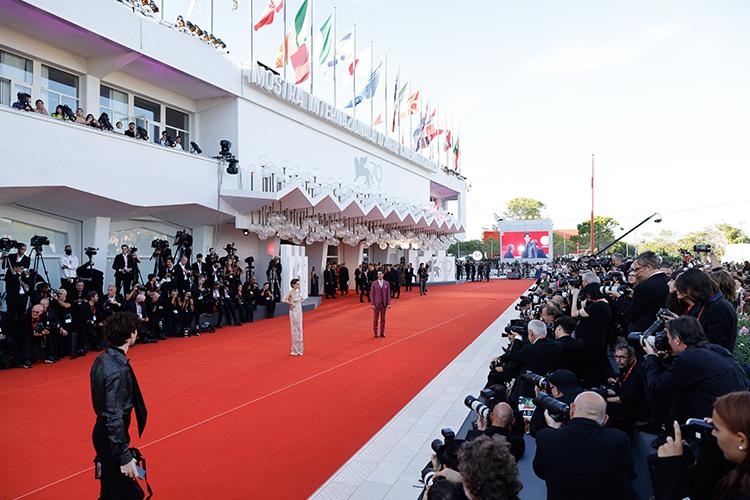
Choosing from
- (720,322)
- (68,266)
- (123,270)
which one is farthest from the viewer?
(123,270)

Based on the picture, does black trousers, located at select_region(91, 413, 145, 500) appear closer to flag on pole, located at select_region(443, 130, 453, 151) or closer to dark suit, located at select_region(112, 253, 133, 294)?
dark suit, located at select_region(112, 253, 133, 294)

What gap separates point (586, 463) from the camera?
8.04 ft

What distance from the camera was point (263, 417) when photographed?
6.33m

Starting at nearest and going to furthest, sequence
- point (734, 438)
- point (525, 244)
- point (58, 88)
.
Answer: point (734, 438) < point (58, 88) < point (525, 244)

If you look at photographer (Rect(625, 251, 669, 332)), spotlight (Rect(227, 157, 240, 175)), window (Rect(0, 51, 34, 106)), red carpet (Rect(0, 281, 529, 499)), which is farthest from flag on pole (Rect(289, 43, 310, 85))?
photographer (Rect(625, 251, 669, 332))

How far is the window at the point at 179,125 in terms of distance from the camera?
58.6 ft

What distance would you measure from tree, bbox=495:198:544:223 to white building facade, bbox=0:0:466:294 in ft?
236

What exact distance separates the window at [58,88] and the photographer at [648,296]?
1561cm

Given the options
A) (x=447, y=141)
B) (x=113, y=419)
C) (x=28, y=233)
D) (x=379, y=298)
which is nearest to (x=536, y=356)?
(x=113, y=419)

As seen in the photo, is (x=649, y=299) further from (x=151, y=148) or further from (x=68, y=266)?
(x=151, y=148)

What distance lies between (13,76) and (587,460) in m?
16.0

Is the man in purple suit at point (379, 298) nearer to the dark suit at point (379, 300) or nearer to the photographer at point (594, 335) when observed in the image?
the dark suit at point (379, 300)

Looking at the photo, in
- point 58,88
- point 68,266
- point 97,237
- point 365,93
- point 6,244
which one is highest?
point 365,93

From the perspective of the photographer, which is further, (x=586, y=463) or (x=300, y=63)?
(x=300, y=63)
